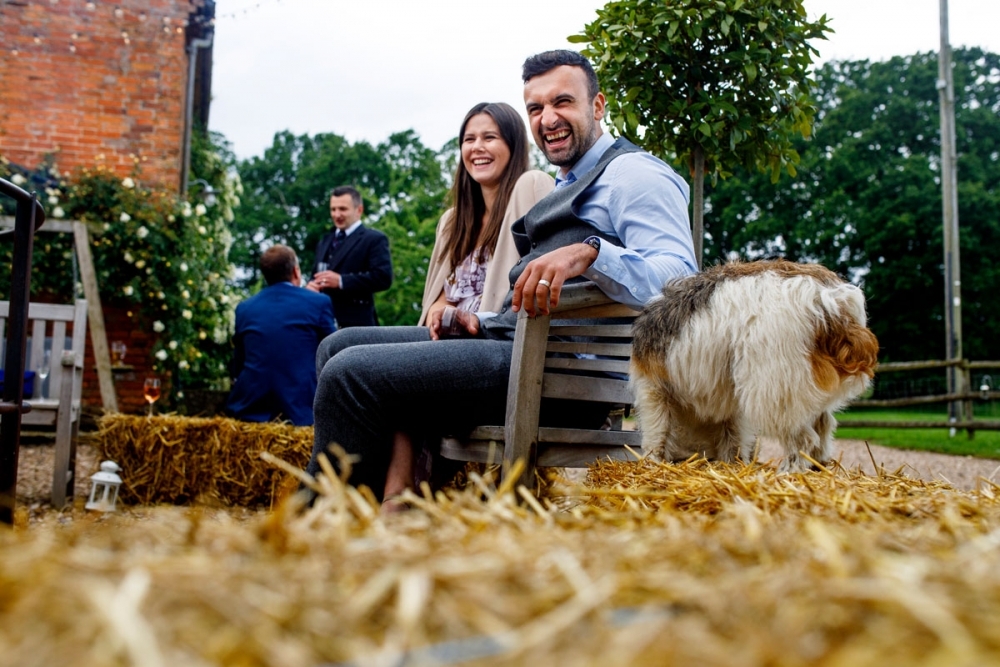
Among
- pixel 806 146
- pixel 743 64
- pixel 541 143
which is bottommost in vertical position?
pixel 541 143

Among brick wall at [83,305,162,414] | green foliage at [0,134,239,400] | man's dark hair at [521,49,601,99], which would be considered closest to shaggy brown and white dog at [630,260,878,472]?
man's dark hair at [521,49,601,99]

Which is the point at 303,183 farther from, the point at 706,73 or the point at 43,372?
the point at 706,73

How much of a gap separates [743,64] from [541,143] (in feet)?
5.49

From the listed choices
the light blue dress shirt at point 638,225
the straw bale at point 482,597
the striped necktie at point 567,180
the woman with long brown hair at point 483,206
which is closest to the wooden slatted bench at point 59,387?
the woman with long brown hair at point 483,206

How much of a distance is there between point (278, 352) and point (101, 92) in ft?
18.2

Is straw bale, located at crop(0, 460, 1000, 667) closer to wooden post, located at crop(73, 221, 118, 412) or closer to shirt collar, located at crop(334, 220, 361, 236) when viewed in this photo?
shirt collar, located at crop(334, 220, 361, 236)

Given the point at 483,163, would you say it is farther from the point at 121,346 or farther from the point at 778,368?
the point at 121,346

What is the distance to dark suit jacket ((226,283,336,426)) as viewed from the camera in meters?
5.61

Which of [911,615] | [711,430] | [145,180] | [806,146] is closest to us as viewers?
[911,615]

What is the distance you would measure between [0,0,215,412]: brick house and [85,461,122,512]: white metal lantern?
3.90 meters

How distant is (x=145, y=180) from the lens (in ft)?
30.4

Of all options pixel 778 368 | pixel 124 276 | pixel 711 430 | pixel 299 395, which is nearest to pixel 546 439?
pixel 711 430

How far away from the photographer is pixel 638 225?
2.35 metres

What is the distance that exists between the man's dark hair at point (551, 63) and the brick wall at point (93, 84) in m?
7.41
